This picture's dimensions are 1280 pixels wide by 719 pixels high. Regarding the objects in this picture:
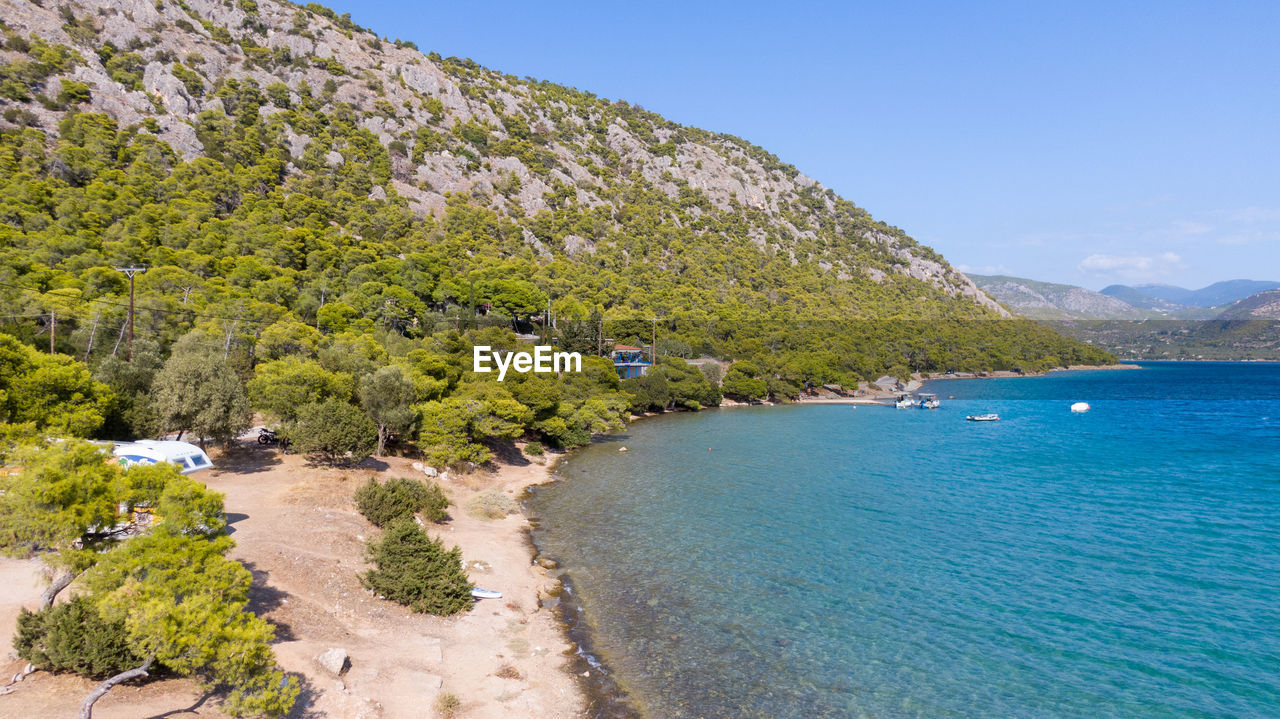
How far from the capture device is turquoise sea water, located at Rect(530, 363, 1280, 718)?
18.4m

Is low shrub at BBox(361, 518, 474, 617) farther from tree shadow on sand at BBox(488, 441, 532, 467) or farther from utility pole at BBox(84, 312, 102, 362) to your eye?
utility pole at BBox(84, 312, 102, 362)

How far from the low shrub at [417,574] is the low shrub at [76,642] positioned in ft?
29.3

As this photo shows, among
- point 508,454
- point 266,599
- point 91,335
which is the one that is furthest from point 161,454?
point 91,335

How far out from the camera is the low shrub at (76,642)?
41.0ft

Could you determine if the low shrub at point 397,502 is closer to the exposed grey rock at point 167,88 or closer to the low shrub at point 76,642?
the low shrub at point 76,642

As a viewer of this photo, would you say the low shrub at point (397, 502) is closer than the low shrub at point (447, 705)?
No

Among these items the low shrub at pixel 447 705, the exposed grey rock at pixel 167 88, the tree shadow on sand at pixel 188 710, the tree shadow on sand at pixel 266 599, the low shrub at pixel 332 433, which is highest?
the exposed grey rock at pixel 167 88

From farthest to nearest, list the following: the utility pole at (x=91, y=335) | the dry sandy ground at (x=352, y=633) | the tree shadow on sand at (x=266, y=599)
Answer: the utility pole at (x=91, y=335)
the tree shadow on sand at (x=266, y=599)
the dry sandy ground at (x=352, y=633)

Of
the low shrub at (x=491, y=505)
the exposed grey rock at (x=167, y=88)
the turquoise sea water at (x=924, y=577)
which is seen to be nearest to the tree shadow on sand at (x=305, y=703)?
the turquoise sea water at (x=924, y=577)

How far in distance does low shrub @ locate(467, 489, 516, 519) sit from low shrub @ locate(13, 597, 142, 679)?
21.1 metres

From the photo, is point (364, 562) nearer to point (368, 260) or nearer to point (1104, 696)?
point (1104, 696)

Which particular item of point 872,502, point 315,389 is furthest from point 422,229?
point 872,502

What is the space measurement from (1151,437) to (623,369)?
70.6m

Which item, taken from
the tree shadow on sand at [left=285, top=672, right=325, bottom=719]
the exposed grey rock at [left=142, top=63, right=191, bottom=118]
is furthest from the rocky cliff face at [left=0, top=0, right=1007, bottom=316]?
the tree shadow on sand at [left=285, top=672, right=325, bottom=719]
